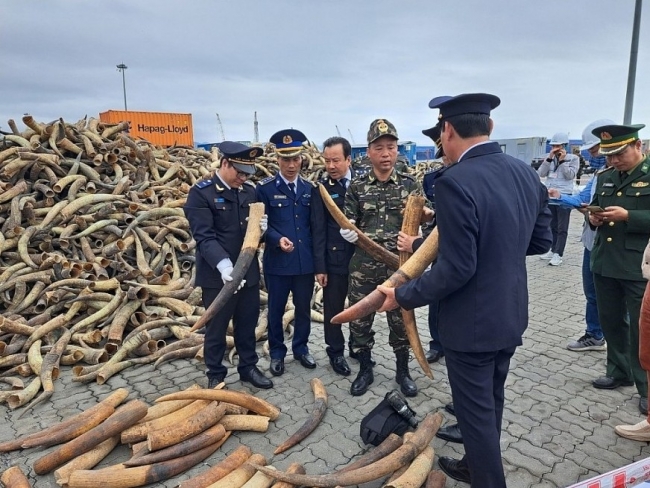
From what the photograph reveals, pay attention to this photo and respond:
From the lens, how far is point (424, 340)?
18.6 ft

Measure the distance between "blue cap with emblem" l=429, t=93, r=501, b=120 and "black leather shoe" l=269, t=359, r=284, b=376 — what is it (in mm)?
3082

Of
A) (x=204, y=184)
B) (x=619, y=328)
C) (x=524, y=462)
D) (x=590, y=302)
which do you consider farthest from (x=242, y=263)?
(x=590, y=302)

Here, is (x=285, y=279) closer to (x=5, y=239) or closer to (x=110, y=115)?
(x=5, y=239)

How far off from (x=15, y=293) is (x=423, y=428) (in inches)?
200

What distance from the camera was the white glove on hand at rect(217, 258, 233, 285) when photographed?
378 cm

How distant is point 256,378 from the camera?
4.36 meters

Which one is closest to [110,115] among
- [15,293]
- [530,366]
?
[15,293]

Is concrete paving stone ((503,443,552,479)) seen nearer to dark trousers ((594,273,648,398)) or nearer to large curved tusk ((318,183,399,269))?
dark trousers ((594,273,648,398))

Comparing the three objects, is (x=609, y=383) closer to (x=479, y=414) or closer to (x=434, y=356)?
(x=434, y=356)

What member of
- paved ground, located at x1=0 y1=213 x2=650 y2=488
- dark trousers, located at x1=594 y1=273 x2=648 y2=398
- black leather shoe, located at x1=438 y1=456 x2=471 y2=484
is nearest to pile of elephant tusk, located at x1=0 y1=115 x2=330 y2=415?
paved ground, located at x1=0 y1=213 x2=650 y2=488

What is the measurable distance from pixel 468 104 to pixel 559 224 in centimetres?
768

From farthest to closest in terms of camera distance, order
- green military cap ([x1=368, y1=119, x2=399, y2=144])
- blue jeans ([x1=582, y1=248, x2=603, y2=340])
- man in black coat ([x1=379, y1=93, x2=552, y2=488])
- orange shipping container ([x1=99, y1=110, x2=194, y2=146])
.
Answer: orange shipping container ([x1=99, y1=110, x2=194, y2=146])
blue jeans ([x1=582, y1=248, x2=603, y2=340])
green military cap ([x1=368, y1=119, x2=399, y2=144])
man in black coat ([x1=379, y1=93, x2=552, y2=488])

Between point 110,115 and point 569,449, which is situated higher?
point 110,115

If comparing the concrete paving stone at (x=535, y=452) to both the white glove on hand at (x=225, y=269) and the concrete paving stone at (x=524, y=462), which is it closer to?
the concrete paving stone at (x=524, y=462)
